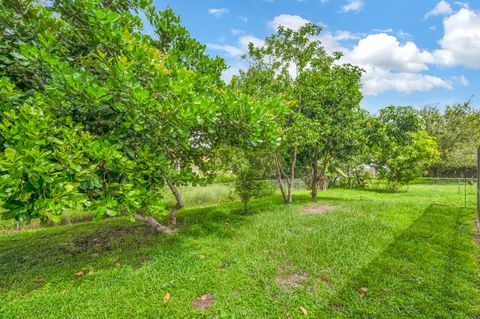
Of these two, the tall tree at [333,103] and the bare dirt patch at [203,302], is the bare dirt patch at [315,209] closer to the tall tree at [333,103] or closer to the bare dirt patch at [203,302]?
Result: the tall tree at [333,103]

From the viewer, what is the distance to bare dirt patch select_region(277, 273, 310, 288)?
3074mm

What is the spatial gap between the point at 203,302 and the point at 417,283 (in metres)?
2.96

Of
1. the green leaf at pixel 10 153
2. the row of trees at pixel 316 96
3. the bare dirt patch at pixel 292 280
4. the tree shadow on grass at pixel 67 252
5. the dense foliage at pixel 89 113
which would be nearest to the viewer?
the green leaf at pixel 10 153

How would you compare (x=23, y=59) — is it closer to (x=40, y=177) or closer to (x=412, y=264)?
(x=40, y=177)

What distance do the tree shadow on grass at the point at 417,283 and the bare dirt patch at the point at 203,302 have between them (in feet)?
4.89

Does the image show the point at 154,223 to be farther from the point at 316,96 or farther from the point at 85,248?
the point at 316,96

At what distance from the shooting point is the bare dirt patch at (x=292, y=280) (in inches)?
121

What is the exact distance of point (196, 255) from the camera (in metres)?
3.98

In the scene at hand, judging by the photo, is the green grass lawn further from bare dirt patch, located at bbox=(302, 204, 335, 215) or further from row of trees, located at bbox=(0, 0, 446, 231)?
bare dirt patch, located at bbox=(302, 204, 335, 215)

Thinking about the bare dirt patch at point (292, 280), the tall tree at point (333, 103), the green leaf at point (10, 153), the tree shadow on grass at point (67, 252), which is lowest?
the tree shadow on grass at point (67, 252)

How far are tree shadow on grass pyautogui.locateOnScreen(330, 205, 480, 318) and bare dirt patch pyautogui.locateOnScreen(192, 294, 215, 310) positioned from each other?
1.49m

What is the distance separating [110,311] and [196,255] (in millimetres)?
1586

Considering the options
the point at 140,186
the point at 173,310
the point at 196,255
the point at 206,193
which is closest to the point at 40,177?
the point at 140,186

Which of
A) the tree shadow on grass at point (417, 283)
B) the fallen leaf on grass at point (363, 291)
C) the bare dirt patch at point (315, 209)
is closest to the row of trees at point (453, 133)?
the bare dirt patch at point (315, 209)
